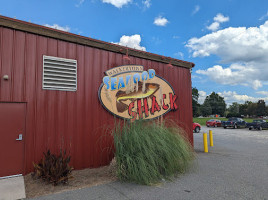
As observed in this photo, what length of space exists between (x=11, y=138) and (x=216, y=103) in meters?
102

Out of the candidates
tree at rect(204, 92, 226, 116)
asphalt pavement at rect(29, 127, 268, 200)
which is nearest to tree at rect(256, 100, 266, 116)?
tree at rect(204, 92, 226, 116)

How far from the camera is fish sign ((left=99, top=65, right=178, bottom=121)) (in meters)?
6.72

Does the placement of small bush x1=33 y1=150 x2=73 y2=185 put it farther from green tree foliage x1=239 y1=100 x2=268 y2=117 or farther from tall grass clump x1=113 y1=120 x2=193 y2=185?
green tree foliage x1=239 y1=100 x2=268 y2=117

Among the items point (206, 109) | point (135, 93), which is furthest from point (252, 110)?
point (135, 93)

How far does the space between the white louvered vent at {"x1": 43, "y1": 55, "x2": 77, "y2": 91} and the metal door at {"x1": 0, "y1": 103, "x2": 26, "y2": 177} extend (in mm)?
989

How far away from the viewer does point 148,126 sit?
5477 millimetres

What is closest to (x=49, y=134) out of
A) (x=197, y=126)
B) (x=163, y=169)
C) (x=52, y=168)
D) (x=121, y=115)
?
(x=52, y=168)

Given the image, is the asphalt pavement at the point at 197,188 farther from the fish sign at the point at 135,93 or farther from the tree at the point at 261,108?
the tree at the point at 261,108

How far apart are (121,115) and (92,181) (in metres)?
2.58

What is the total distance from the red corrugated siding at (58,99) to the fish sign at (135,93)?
10.9 inches

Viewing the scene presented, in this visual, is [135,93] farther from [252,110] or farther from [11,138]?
[252,110]

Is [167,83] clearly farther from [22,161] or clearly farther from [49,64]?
[22,161]

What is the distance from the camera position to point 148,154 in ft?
15.5

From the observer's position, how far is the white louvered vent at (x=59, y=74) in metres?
5.68
